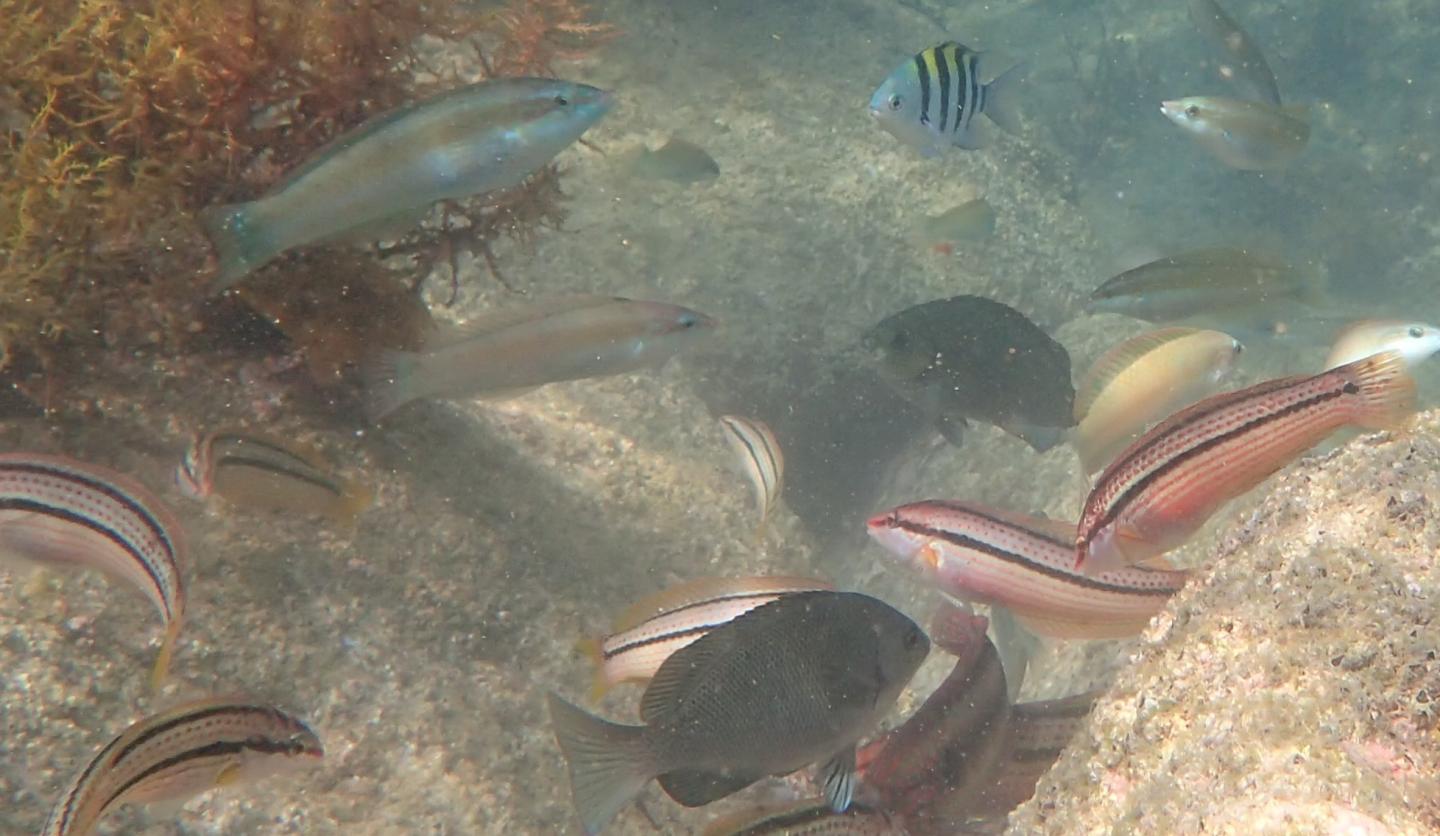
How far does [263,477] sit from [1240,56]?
7.80 meters

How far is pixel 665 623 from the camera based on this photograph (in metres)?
2.98

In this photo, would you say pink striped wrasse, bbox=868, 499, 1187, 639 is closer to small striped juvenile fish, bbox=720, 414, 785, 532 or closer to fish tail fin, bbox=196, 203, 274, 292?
small striped juvenile fish, bbox=720, 414, 785, 532

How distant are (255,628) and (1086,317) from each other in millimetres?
6930

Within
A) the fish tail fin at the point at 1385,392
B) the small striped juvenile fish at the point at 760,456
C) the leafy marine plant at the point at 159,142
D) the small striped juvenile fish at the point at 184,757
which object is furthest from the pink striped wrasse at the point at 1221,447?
the leafy marine plant at the point at 159,142

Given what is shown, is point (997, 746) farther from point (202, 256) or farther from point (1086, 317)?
point (1086, 317)

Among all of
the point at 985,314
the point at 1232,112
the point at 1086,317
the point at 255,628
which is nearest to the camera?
the point at 255,628

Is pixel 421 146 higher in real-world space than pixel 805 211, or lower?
higher

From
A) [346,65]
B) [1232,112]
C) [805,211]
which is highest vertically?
[346,65]

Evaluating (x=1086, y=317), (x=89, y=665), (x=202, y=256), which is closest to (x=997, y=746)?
(x=89, y=665)

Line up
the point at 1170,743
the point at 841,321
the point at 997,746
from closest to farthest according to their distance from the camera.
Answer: the point at 1170,743 < the point at 997,746 < the point at 841,321

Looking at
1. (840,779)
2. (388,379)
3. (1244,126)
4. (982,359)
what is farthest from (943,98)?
(840,779)

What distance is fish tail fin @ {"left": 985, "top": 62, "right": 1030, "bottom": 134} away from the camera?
187 inches

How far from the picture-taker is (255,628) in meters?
→ 2.97

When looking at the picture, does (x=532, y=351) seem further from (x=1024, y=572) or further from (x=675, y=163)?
(x=675, y=163)
